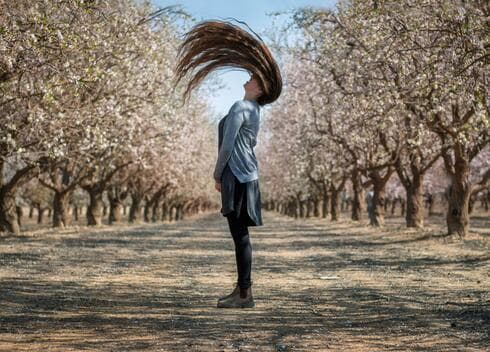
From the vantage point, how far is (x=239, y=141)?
8.71 m

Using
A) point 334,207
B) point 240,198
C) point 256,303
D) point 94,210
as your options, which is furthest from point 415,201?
point 240,198

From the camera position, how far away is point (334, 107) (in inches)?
1347

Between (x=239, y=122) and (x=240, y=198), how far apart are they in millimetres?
944

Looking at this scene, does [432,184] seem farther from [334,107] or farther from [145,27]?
[145,27]

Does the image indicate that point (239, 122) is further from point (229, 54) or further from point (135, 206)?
point (135, 206)

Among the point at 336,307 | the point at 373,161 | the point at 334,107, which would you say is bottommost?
the point at 336,307

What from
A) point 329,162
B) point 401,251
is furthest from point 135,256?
point 329,162

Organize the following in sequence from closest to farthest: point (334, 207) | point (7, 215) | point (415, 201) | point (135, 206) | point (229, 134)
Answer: point (229, 134) < point (7, 215) < point (415, 201) < point (334, 207) < point (135, 206)

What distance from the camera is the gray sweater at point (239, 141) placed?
852 cm

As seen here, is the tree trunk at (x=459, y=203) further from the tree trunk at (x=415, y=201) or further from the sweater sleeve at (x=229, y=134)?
the sweater sleeve at (x=229, y=134)

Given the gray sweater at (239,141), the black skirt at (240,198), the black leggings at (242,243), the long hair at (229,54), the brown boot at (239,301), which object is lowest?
the brown boot at (239,301)

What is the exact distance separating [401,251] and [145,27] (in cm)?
1276

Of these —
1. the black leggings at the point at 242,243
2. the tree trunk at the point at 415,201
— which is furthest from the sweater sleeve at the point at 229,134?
the tree trunk at the point at 415,201

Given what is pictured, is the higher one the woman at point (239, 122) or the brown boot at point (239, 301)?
the woman at point (239, 122)
